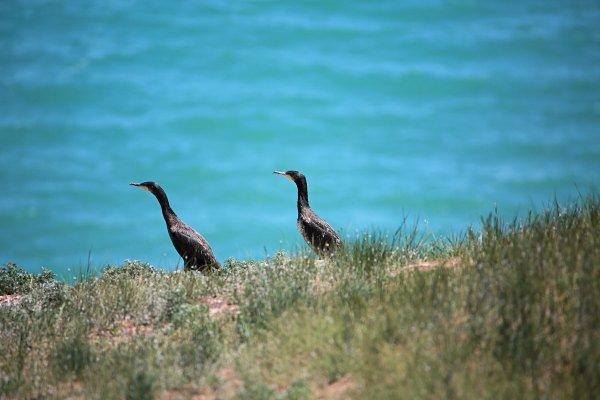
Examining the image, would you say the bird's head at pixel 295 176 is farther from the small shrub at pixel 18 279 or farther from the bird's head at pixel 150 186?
the small shrub at pixel 18 279

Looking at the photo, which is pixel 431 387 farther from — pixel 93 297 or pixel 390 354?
pixel 93 297

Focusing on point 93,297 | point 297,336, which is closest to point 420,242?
point 297,336

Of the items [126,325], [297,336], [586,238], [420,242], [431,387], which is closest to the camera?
[431,387]

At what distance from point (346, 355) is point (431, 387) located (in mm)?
1101

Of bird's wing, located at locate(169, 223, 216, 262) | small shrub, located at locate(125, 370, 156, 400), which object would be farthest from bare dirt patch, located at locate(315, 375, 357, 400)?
bird's wing, located at locate(169, 223, 216, 262)

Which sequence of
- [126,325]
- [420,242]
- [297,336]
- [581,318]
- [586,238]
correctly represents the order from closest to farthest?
[581,318], [297,336], [586,238], [126,325], [420,242]

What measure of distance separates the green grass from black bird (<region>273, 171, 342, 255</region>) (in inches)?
103

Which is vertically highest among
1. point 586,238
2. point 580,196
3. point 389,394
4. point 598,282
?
point 580,196

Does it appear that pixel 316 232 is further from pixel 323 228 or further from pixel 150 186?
pixel 150 186

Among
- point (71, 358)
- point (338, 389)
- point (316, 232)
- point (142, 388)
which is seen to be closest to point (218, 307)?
point (71, 358)

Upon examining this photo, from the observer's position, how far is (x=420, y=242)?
40.1 ft

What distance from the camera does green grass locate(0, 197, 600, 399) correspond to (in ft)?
26.6

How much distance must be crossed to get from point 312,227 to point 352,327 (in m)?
5.75

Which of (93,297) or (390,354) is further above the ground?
(93,297)
